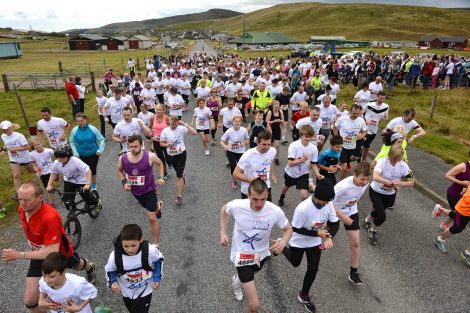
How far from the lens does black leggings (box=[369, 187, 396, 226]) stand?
5.88 m

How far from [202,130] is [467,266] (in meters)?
8.01

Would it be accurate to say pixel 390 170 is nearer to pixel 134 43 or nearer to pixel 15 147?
pixel 15 147

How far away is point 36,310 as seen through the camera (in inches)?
157

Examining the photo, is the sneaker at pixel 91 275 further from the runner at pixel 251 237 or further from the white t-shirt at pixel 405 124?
the white t-shirt at pixel 405 124

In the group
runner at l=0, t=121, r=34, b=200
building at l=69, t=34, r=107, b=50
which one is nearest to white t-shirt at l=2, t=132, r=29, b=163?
runner at l=0, t=121, r=34, b=200

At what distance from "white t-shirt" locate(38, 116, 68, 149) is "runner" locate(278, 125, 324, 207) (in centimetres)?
613

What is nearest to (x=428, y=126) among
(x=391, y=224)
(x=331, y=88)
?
(x=331, y=88)

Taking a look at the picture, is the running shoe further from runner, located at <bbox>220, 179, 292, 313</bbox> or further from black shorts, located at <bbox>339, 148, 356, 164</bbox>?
runner, located at <bbox>220, 179, 292, 313</bbox>

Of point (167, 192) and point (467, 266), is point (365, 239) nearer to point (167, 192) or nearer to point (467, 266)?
point (467, 266)

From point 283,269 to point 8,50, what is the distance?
6766cm

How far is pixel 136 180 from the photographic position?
18.6 feet

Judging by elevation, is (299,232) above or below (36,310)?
above

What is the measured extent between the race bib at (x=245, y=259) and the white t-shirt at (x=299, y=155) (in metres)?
2.88

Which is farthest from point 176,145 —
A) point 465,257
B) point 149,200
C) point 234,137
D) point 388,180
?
point 465,257
